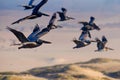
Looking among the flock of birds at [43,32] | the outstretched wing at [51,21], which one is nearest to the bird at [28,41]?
the flock of birds at [43,32]

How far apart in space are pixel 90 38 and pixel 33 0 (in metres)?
16.0

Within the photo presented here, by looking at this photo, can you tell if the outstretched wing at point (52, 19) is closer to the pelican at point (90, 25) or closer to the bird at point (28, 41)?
the bird at point (28, 41)

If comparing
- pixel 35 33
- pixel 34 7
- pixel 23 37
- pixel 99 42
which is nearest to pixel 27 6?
pixel 34 7

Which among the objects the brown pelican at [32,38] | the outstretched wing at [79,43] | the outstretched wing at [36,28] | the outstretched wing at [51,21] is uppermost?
the outstretched wing at [51,21]

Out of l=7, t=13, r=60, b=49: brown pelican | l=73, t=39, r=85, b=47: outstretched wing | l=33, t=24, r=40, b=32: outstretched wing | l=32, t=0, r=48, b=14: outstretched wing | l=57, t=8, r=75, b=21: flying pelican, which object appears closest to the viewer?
l=7, t=13, r=60, b=49: brown pelican

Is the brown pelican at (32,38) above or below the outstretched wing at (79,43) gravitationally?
above

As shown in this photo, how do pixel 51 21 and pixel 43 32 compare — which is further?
pixel 51 21

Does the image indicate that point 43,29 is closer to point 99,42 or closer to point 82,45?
point 82,45

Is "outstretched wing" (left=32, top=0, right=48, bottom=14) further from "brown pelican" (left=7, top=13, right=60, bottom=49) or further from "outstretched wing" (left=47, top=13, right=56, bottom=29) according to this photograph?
"brown pelican" (left=7, top=13, right=60, bottom=49)

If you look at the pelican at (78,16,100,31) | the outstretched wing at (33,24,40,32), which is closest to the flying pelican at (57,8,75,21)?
the pelican at (78,16,100,31)

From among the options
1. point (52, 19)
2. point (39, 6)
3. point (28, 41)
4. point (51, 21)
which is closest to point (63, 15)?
point (52, 19)

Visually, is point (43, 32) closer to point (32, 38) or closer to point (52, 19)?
point (32, 38)

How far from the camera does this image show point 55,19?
86.6 meters

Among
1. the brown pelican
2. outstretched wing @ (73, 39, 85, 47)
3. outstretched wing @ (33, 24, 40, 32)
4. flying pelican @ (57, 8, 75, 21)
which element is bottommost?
outstretched wing @ (73, 39, 85, 47)
